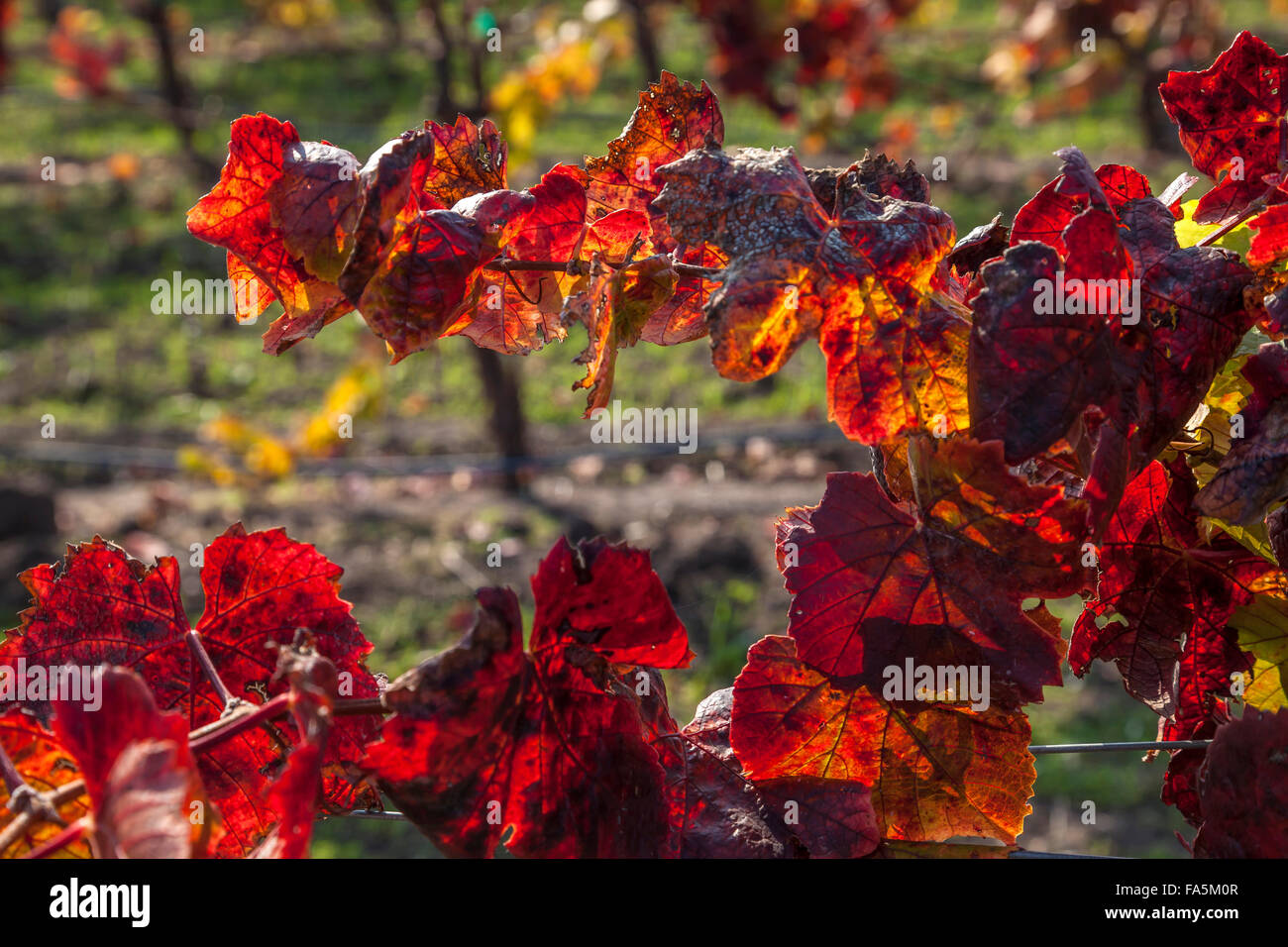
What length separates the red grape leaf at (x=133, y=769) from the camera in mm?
549

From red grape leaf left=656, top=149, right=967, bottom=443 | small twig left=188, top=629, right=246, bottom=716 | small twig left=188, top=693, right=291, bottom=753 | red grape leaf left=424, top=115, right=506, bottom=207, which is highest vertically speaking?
red grape leaf left=424, top=115, right=506, bottom=207

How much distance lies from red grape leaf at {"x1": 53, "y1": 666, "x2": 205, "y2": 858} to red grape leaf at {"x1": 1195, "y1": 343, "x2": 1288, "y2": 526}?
603 mm

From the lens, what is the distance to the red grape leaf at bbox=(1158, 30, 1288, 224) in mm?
913

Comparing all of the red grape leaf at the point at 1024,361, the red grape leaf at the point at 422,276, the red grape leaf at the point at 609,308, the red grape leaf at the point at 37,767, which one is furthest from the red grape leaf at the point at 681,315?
the red grape leaf at the point at 37,767

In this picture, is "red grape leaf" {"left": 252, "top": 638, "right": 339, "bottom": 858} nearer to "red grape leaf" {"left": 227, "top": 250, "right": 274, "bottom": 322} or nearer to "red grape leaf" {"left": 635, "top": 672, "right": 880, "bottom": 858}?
"red grape leaf" {"left": 635, "top": 672, "right": 880, "bottom": 858}

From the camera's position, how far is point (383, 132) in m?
8.28

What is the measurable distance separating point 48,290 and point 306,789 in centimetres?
711

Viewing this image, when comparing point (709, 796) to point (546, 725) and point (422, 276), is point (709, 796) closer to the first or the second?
point (546, 725)

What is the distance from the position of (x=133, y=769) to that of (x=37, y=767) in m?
0.19

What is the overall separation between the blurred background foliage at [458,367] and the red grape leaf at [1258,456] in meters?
1.64

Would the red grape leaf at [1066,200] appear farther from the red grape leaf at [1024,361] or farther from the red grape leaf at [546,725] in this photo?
the red grape leaf at [546,725]

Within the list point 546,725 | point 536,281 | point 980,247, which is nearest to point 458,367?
point 536,281

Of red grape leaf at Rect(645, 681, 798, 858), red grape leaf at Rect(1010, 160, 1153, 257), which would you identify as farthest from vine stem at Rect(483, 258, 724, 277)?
red grape leaf at Rect(645, 681, 798, 858)
